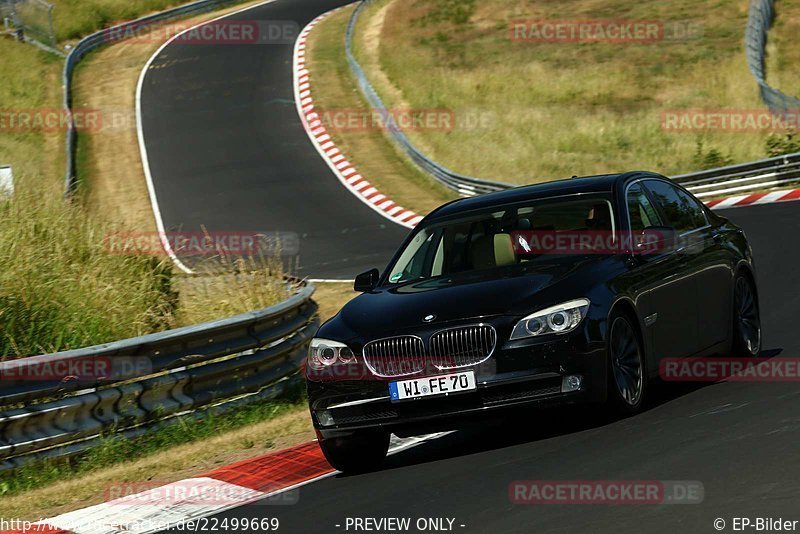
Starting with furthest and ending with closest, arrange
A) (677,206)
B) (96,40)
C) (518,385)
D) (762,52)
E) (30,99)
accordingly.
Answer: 1. (96,40)
2. (762,52)
3. (30,99)
4. (677,206)
5. (518,385)

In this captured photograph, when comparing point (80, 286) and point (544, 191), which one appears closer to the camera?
point (544, 191)

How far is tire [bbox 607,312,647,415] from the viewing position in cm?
801

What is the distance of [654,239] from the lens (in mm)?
8820

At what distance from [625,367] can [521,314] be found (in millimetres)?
915

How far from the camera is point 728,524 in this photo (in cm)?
546

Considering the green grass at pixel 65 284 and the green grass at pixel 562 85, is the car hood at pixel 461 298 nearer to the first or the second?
the green grass at pixel 65 284

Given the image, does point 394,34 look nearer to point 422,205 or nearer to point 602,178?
point 422,205

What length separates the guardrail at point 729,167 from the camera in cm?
2519

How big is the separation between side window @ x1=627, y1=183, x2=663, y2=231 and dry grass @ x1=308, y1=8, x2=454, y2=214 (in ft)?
57.1

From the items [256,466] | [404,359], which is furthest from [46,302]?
[404,359]

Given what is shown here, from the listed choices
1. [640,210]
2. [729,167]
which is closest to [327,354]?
[640,210]

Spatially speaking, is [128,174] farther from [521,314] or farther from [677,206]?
[521,314]

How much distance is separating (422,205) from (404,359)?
19.9m

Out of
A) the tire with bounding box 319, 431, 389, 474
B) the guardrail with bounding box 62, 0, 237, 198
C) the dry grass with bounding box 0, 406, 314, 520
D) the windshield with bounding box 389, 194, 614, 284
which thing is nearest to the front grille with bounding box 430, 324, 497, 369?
the tire with bounding box 319, 431, 389, 474
